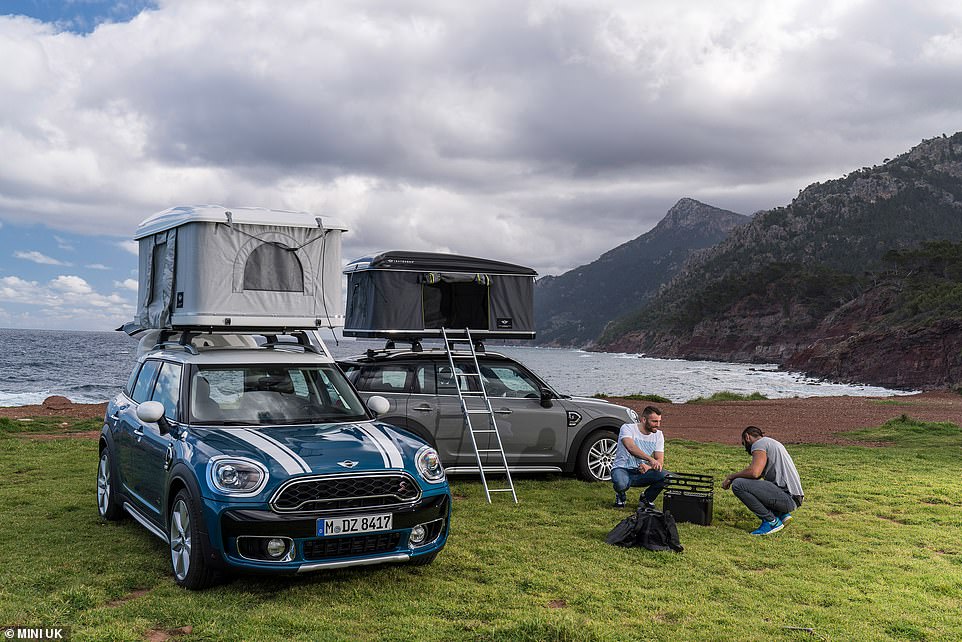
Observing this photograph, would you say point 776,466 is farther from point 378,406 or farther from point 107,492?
point 107,492

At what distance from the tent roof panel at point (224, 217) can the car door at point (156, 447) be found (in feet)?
4.60

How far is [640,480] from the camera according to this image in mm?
8844

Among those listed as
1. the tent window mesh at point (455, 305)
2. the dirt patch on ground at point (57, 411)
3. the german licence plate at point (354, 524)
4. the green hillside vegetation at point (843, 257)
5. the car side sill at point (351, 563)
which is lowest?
the dirt patch on ground at point (57, 411)

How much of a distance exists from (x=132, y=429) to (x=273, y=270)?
77.5 inches

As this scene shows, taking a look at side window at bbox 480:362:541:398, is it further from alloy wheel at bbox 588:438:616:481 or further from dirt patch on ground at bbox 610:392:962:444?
dirt patch on ground at bbox 610:392:962:444

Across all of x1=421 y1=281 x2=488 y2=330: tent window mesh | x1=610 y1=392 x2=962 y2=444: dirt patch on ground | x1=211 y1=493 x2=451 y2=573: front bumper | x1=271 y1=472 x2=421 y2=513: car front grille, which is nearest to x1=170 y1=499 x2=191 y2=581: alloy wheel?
x1=211 y1=493 x2=451 y2=573: front bumper

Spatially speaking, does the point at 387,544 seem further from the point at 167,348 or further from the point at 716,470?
the point at 716,470

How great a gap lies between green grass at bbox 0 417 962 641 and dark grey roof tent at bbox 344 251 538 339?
8.37 feet

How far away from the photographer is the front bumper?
545cm

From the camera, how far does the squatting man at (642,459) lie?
8.70m

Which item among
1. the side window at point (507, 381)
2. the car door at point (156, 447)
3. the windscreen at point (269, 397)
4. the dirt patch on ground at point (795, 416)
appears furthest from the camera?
the dirt patch on ground at point (795, 416)

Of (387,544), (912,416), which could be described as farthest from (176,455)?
(912,416)

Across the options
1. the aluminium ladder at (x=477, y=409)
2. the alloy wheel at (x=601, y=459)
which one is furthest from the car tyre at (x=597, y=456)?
the aluminium ladder at (x=477, y=409)

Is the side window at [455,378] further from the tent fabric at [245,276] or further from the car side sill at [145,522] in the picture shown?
the car side sill at [145,522]
